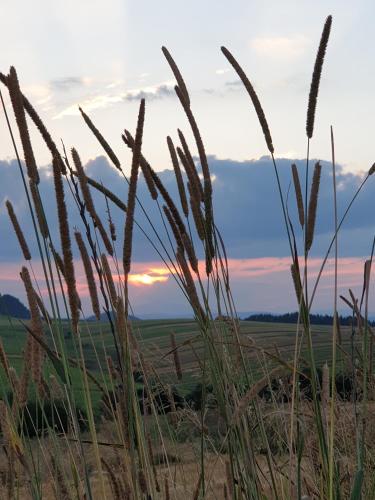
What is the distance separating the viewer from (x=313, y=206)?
176 cm

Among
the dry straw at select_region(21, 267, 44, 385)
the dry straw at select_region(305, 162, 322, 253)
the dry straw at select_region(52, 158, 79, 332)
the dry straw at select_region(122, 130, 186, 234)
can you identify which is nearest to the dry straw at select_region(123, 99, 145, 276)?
the dry straw at select_region(52, 158, 79, 332)

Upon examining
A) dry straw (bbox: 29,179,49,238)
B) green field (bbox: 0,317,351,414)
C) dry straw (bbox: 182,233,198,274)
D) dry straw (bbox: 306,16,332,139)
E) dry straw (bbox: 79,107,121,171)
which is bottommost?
green field (bbox: 0,317,351,414)

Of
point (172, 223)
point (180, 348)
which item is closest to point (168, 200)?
point (172, 223)

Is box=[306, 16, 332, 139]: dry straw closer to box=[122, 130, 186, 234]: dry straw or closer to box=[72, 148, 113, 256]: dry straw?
box=[122, 130, 186, 234]: dry straw

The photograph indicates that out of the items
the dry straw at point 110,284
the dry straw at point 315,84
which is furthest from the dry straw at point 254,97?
the dry straw at point 110,284

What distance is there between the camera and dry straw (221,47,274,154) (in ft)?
5.73

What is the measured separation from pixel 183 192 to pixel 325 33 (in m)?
0.55

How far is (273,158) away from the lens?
70.4 inches

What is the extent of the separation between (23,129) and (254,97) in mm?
609

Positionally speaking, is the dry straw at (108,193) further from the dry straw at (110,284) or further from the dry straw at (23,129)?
the dry straw at (23,129)

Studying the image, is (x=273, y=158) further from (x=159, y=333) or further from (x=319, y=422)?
(x=159, y=333)

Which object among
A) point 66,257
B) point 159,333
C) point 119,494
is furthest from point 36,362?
point 159,333

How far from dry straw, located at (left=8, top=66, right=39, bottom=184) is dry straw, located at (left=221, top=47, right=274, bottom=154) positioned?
570mm

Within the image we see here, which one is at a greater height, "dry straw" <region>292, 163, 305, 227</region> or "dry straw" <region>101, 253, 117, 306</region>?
"dry straw" <region>292, 163, 305, 227</region>
